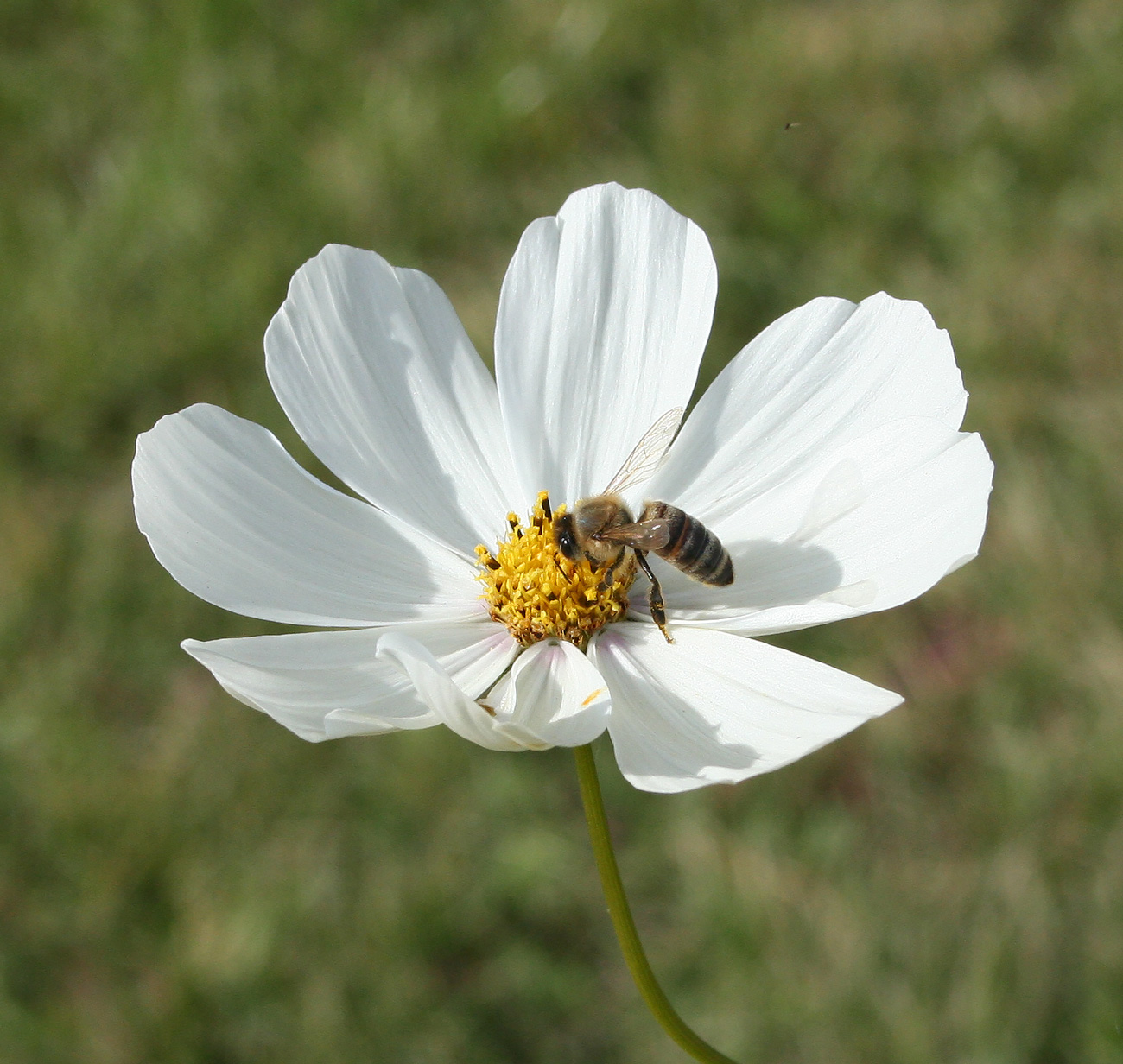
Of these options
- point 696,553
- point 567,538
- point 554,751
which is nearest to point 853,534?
point 696,553

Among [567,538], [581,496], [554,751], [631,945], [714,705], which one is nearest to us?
[631,945]

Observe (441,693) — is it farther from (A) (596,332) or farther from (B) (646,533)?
(A) (596,332)

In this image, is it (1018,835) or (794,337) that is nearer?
(794,337)

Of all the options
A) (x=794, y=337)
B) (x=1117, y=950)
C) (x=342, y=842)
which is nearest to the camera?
(x=794, y=337)

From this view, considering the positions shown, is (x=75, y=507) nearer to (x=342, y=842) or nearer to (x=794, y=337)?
(x=342, y=842)

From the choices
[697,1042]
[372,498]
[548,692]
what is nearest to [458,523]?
[372,498]

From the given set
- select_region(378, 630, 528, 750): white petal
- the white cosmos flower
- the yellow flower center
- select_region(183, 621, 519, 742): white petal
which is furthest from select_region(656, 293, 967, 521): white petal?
select_region(378, 630, 528, 750): white petal
